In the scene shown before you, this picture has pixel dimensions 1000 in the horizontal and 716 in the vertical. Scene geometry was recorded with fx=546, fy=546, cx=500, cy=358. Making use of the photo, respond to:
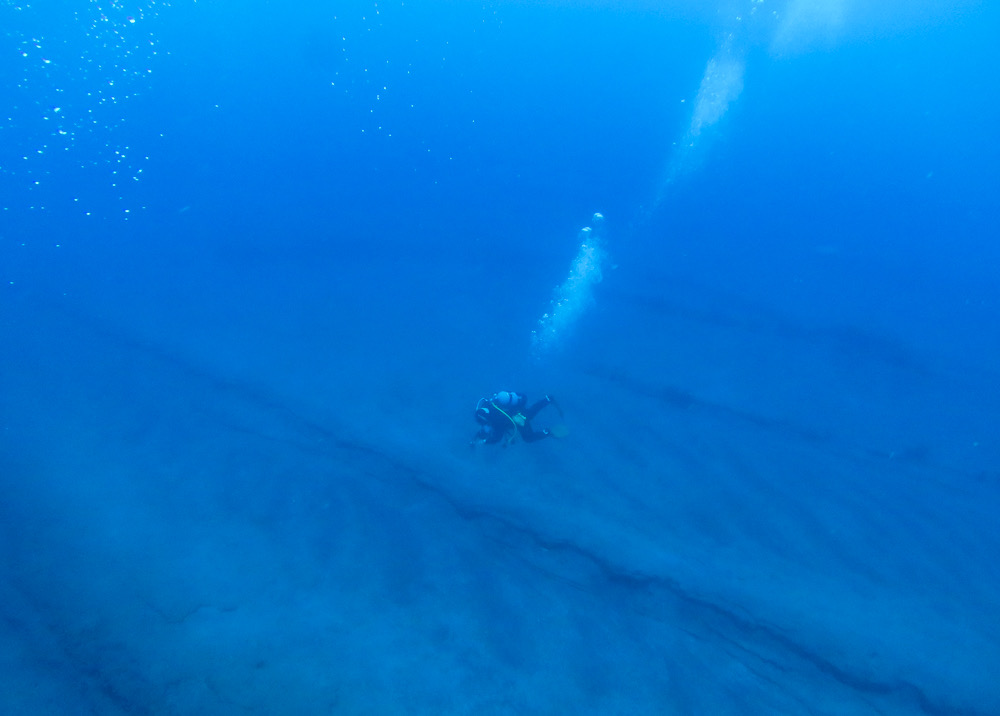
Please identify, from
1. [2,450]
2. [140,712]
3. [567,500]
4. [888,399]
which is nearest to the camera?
[140,712]

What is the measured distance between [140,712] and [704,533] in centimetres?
578

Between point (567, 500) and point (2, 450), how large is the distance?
8932 mm

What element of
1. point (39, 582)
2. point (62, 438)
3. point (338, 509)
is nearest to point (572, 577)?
point (338, 509)

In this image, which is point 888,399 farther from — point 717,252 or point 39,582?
point 39,582

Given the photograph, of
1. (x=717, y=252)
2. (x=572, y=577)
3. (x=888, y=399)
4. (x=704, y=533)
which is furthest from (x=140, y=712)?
(x=717, y=252)

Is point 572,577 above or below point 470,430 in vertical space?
below

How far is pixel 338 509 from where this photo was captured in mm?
6816

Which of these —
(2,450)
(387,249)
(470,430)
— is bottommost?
(2,450)

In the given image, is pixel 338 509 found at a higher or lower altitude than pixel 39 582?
higher

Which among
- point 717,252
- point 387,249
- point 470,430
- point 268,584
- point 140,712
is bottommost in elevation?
point 140,712

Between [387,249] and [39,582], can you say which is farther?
[387,249]

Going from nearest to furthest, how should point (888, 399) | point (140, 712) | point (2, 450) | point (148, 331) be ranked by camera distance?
point (140, 712), point (2, 450), point (888, 399), point (148, 331)

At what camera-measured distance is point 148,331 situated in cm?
1382

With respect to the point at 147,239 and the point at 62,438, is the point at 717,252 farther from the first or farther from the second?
the point at 147,239
